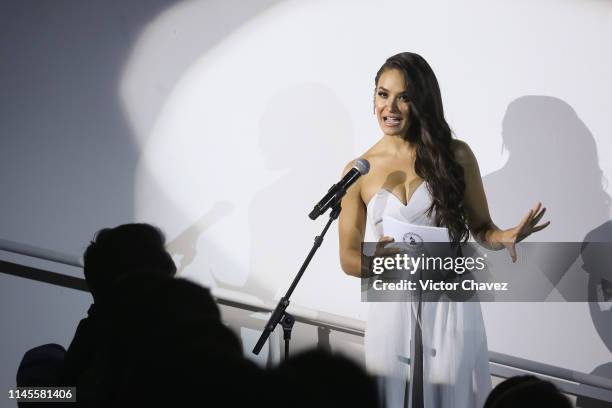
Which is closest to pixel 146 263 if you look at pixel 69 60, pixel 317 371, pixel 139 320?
pixel 139 320

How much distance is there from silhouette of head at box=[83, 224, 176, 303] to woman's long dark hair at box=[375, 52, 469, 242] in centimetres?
127

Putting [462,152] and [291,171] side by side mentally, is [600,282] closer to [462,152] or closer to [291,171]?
[462,152]

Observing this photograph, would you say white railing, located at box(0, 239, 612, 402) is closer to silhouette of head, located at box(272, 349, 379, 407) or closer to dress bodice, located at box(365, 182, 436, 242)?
dress bodice, located at box(365, 182, 436, 242)

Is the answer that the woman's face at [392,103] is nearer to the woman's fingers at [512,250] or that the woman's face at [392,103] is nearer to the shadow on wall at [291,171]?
the shadow on wall at [291,171]

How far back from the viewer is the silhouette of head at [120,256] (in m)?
2.11

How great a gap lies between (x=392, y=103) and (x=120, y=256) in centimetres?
148

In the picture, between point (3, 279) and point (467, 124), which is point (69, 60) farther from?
point (467, 124)

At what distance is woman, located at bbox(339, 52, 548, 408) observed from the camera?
9.62 feet

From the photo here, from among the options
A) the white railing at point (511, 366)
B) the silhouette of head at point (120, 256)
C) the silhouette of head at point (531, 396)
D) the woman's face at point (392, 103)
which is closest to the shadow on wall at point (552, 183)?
the white railing at point (511, 366)

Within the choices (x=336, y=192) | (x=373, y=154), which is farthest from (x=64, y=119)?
(x=336, y=192)

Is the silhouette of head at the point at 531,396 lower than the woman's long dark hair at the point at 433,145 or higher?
lower

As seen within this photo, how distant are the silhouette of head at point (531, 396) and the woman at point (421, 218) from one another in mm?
1551

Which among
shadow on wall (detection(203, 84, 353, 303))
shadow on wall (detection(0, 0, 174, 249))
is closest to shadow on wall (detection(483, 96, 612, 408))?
shadow on wall (detection(203, 84, 353, 303))

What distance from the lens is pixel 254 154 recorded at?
11.7 feet
